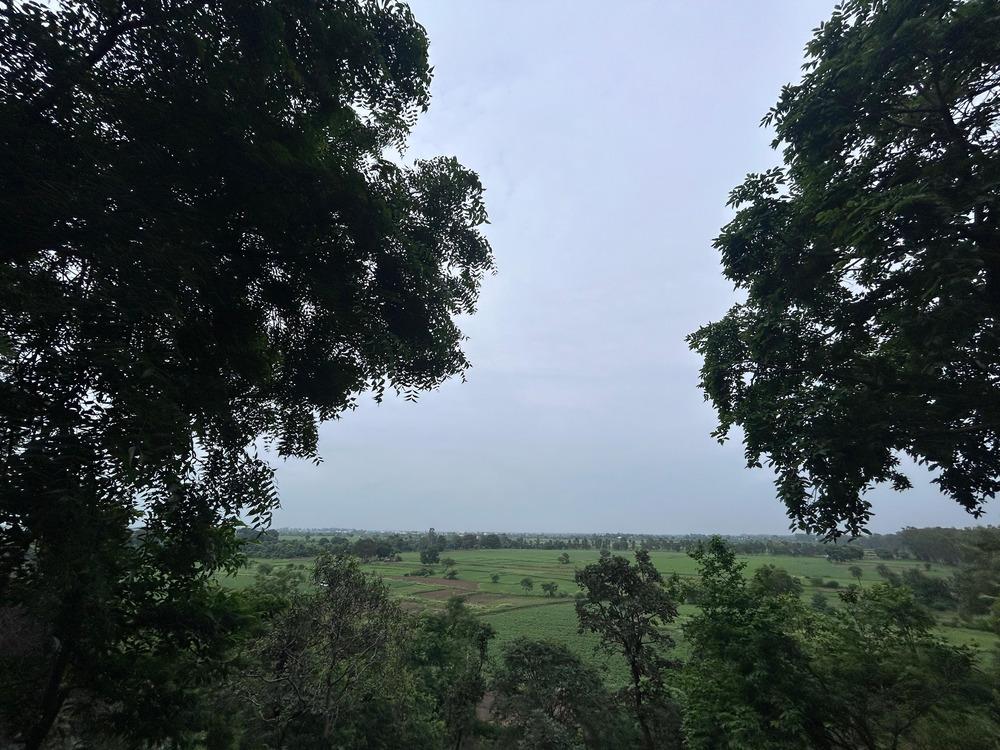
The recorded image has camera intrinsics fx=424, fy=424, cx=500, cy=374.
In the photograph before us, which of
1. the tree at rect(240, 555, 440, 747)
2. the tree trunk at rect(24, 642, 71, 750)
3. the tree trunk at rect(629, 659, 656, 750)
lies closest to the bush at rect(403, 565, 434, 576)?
the tree at rect(240, 555, 440, 747)

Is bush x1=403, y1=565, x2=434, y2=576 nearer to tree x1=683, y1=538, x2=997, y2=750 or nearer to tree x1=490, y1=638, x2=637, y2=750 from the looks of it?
tree x1=490, y1=638, x2=637, y2=750

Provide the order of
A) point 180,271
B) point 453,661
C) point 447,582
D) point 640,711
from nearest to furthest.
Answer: point 180,271
point 640,711
point 453,661
point 447,582

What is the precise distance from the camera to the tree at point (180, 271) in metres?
2.95

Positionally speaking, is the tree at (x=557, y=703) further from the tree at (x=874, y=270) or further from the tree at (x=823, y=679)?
the tree at (x=874, y=270)

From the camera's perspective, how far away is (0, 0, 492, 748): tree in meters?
2.95

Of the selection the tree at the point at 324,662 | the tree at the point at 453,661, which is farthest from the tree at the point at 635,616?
the tree at the point at 453,661

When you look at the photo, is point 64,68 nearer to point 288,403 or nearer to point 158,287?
point 158,287

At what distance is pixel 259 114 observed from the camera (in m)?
3.73

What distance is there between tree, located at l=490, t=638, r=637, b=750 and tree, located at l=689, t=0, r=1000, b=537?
17.1 m

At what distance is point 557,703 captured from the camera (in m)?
19.5

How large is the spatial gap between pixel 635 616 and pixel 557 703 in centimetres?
628

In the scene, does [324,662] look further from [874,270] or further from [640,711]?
[874,270]

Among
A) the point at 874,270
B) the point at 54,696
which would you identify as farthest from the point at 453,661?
the point at 874,270

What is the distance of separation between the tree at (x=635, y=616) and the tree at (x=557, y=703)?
1.92m
